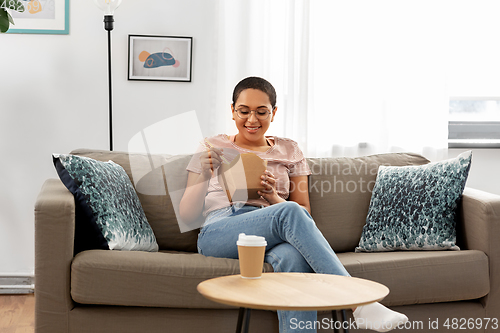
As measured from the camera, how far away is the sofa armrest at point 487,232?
5.83ft

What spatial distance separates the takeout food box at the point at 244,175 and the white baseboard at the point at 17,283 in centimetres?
149

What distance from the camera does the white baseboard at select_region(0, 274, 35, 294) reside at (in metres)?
2.62

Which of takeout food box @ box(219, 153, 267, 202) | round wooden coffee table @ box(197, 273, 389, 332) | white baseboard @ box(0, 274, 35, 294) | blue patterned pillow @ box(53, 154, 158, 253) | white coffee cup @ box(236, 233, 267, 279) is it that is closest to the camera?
round wooden coffee table @ box(197, 273, 389, 332)

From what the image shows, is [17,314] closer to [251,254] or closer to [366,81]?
[251,254]

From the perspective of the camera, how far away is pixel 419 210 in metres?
1.98

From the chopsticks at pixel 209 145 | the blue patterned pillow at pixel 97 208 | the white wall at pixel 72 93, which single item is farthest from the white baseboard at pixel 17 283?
the chopsticks at pixel 209 145

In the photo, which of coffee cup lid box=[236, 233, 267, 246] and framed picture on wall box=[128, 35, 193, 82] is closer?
coffee cup lid box=[236, 233, 267, 246]

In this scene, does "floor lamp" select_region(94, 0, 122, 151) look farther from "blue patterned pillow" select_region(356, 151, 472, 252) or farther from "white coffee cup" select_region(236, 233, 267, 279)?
"white coffee cup" select_region(236, 233, 267, 279)

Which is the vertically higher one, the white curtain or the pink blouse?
the white curtain

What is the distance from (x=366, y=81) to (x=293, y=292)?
194 centimetres

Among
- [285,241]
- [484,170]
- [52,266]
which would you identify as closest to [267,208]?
[285,241]

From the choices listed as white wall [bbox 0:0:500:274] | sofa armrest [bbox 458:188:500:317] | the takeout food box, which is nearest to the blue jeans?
the takeout food box

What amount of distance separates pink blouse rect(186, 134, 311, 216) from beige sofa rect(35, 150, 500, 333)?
8.7 inches

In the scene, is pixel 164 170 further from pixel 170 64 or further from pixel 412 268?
pixel 412 268
